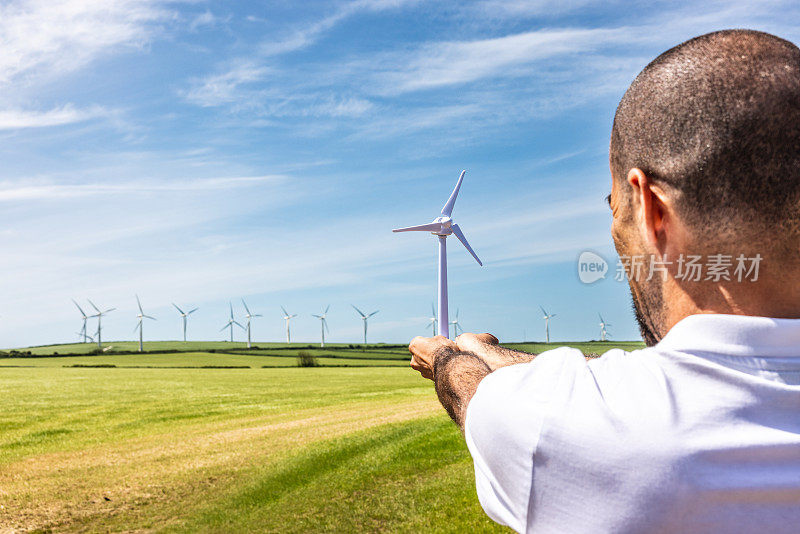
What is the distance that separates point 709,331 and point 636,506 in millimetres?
444

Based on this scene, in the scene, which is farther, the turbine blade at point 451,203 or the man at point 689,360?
the turbine blade at point 451,203

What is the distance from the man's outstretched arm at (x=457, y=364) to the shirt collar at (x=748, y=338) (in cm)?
66

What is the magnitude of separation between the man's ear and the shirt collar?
0.28 m

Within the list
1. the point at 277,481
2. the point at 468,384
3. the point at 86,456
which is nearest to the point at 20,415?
the point at 86,456

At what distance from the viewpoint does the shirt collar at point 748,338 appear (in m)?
1.57

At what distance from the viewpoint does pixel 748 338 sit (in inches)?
62.0

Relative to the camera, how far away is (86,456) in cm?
1473

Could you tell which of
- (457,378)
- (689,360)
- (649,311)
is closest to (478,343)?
(457,378)

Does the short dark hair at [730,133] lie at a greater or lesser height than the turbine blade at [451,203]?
lesser

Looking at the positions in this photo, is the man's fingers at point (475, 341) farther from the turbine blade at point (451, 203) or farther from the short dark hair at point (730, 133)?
the turbine blade at point (451, 203)

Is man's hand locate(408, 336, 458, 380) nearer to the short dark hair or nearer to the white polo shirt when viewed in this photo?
the white polo shirt

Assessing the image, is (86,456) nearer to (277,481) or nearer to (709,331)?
(277,481)

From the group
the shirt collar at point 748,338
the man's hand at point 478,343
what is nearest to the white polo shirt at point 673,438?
the shirt collar at point 748,338

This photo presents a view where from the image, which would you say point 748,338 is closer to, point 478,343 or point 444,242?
point 478,343
